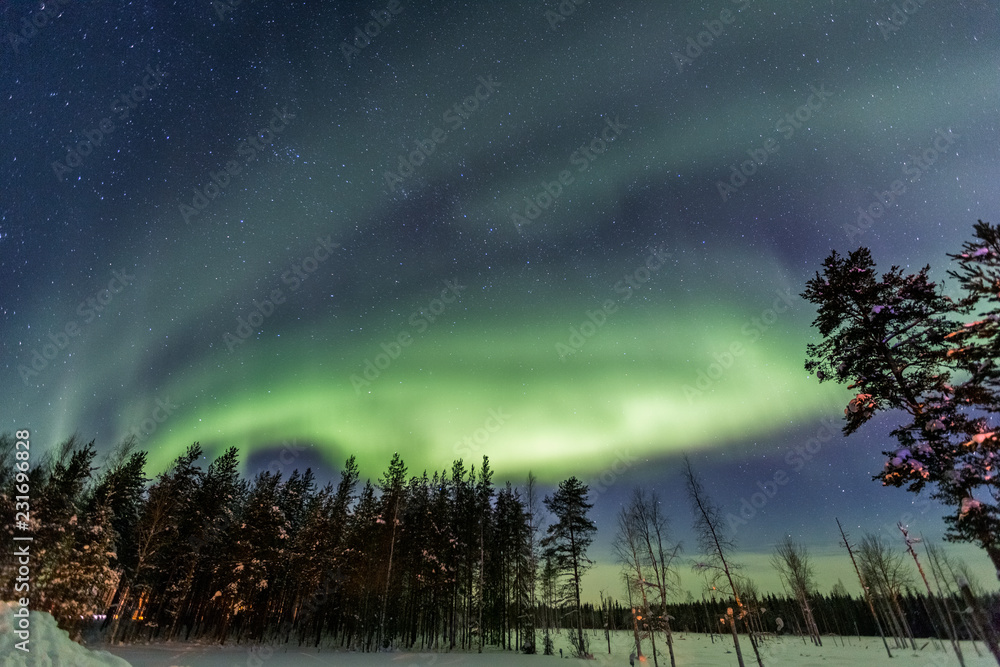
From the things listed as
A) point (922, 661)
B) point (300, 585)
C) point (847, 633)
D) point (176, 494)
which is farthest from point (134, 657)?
point (847, 633)

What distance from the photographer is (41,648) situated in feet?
35.6

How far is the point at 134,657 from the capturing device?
2250 centimetres

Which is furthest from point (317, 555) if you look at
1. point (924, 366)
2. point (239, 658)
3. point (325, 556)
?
point (924, 366)

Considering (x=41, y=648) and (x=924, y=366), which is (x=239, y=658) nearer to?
(x=41, y=648)

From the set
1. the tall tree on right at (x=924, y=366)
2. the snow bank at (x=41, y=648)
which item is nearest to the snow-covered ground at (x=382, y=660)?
the snow bank at (x=41, y=648)

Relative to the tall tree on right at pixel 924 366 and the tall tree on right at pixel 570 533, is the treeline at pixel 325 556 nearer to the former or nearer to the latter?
the tall tree on right at pixel 570 533

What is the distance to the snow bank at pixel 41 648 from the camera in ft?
33.9

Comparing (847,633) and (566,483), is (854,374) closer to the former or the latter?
(566,483)

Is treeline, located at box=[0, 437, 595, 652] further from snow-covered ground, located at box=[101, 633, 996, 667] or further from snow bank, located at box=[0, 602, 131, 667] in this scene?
snow bank, located at box=[0, 602, 131, 667]

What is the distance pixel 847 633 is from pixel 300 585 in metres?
117

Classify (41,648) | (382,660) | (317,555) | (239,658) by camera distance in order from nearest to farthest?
(41,648) → (239,658) → (382,660) → (317,555)

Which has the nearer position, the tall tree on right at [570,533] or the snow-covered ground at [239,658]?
the snow-covered ground at [239,658]

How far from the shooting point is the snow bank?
10.3 metres

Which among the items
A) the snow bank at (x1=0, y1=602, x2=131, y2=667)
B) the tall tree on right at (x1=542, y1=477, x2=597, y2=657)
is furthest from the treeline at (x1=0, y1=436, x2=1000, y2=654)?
the snow bank at (x1=0, y1=602, x2=131, y2=667)
